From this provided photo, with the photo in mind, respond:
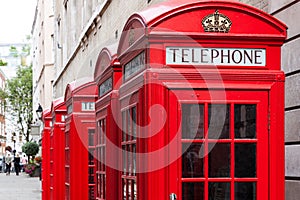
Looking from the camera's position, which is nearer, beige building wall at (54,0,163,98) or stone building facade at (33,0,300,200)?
stone building facade at (33,0,300,200)

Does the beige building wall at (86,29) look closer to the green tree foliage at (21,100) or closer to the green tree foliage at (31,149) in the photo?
the green tree foliage at (31,149)

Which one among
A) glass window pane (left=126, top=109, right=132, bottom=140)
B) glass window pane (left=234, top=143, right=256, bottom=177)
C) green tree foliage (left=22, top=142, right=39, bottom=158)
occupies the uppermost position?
glass window pane (left=126, top=109, right=132, bottom=140)

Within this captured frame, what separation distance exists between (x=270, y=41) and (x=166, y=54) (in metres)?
0.81

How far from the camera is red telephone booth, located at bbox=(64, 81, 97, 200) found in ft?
31.8

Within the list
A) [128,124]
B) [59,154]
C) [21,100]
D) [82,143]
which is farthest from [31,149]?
[128,124]

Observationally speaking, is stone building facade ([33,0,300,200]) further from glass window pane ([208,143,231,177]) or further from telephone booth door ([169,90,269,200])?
glass window pane ([208,143,231,177])

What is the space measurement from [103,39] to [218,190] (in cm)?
1404

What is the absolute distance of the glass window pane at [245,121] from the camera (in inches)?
217

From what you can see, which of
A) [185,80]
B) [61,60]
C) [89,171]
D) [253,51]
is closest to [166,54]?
[185,80]

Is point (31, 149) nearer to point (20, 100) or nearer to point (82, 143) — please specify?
point (20, 100)

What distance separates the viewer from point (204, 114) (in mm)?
5500

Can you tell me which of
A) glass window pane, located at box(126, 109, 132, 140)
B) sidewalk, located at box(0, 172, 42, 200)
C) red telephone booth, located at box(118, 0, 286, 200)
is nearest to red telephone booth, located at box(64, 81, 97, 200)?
glass window pane, located at box(126, 109, 132, 140)

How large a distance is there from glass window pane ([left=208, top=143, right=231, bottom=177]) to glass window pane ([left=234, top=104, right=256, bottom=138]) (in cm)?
14

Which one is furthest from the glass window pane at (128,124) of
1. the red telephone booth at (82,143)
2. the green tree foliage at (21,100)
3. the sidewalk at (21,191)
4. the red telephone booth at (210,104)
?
the green tree foliage at (21,100)
